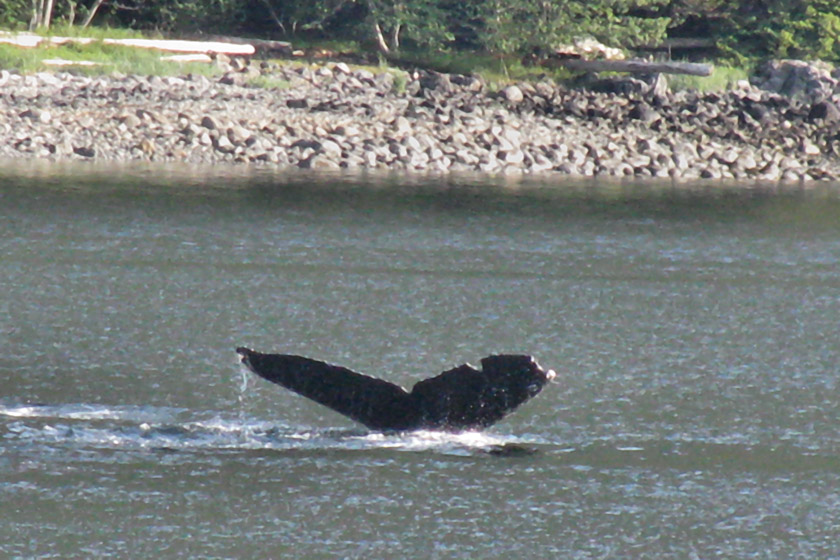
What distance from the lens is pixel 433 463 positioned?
9703 millimetres

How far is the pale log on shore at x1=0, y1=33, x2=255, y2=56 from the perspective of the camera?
41094 millimetres

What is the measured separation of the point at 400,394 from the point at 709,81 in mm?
35002

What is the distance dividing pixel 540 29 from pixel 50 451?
36.4 metres

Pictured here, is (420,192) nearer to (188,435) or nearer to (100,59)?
(100,59)

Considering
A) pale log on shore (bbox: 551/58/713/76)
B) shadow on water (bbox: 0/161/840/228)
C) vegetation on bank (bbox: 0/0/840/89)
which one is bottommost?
shadow on water (bbox: 0/161/840/228)

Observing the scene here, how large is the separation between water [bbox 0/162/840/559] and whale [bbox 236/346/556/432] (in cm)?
18

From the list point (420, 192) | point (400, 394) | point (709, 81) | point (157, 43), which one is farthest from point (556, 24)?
point (400, 394)

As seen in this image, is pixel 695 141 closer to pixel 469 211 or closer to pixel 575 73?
pixel 575 73

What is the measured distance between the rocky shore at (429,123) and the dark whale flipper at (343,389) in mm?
22413

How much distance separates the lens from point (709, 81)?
4359cm

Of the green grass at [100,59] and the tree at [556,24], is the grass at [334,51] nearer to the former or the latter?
the green grass at [100,59]

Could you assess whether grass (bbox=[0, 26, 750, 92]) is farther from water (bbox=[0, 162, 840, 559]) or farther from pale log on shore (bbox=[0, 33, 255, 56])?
water (bbox=[0, 162, 840, 559])

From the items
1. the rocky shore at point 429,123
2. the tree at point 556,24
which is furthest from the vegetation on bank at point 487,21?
the rocky shore at point 429,123

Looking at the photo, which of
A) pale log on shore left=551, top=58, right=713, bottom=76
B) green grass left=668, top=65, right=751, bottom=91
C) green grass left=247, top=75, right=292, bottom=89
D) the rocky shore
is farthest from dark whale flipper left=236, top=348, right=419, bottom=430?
pale log on shore left=551, top=58, right=713, bottom=76
